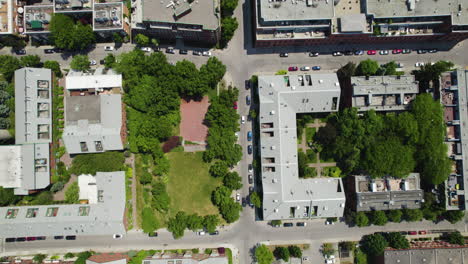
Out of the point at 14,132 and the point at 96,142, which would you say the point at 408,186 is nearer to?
the point at 96,142

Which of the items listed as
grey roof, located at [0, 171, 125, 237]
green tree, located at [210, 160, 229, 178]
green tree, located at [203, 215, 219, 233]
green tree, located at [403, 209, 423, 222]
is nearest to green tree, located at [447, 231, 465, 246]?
green tree, located at [403, 209, 423, 222]

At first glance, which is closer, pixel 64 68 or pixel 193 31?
pixel 193 31

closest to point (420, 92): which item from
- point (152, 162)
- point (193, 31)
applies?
point (193, 31)

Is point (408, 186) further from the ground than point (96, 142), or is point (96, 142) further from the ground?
point (96, 142)

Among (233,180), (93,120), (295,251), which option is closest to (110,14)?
(93,120)

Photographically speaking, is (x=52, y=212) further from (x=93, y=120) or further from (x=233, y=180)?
(x=233, y=180)

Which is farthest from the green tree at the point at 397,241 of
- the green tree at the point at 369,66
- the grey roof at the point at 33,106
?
the grey roof at the point at 33,106
